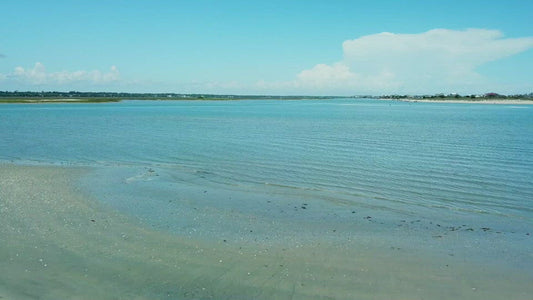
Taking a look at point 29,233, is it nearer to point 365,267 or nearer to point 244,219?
point 244,219

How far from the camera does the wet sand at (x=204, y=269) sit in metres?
8.68

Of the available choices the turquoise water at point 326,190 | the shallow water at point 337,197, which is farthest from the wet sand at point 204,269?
the turquoise water at point 326,190

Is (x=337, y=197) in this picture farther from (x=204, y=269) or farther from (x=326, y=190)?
(x=204, y=269)

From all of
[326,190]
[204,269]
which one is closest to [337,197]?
[326,190]

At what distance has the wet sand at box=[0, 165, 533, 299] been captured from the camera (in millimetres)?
8680

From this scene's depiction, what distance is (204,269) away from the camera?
9.81 meters

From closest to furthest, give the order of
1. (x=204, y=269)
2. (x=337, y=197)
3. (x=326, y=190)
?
(x=204, y=269), (x=337, y=197), (x=326, y=190)

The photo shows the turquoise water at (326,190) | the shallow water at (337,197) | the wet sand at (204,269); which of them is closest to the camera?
the wet sand at (204,269)

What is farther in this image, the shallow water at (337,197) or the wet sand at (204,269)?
the shallow water at (337,197)

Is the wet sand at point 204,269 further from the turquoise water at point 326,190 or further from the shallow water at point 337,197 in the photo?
the turquoise water at point 326,190

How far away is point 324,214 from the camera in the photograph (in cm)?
1488

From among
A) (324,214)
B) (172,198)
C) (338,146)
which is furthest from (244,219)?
(338,146)

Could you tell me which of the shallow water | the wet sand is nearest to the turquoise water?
the shallow water

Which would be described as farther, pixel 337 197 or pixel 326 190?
pixel 326 190
